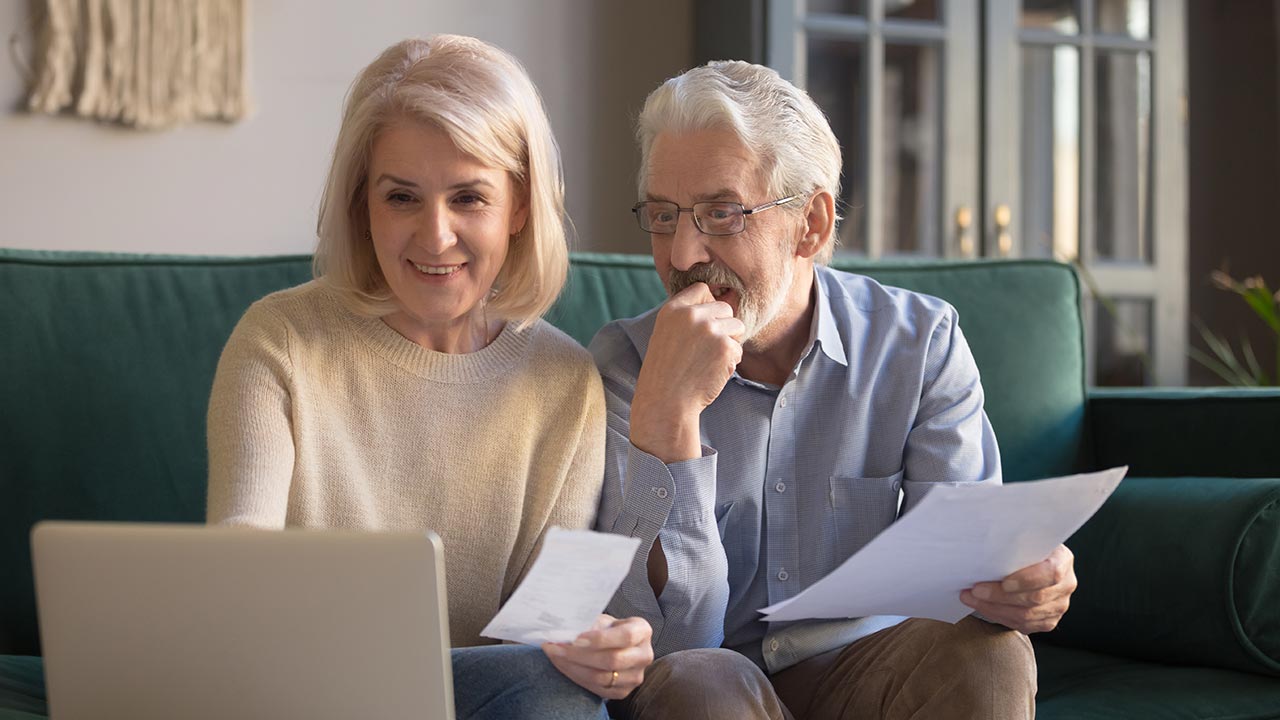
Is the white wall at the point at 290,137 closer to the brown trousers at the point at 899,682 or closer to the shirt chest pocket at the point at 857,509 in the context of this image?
the shirt chest pocket at the point at 857,509

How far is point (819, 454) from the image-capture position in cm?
150

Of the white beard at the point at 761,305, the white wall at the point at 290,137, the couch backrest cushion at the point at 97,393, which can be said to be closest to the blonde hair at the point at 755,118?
the white beard at the point at 761,305

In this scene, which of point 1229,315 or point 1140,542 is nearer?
point 1140,542

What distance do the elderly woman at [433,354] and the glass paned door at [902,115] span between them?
2.14m

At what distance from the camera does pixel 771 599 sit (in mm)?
1473

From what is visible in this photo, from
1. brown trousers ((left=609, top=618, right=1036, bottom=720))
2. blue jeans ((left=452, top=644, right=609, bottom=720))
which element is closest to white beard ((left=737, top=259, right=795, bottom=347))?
brown trousers ((left=609, top=618, right=1036, bottom=720))

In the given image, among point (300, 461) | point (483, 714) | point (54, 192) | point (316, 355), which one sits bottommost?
point (483, 714)

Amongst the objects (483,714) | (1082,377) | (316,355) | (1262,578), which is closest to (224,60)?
(316,355)

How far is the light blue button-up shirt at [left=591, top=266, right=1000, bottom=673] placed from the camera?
1.46 m

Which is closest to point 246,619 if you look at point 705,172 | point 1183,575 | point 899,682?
point 899,682

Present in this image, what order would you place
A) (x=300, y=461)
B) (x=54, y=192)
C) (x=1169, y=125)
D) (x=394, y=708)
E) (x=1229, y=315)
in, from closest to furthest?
1. (x=394, y=708)
2. (x=300, y=461)
3. (x=54, y=192)
4. (x=1169, y=125)
5. (x=1229, y=315)

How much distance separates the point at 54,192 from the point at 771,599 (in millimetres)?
2308

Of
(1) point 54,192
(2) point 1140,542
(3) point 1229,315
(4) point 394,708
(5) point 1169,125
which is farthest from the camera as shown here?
(3) point 1229,315

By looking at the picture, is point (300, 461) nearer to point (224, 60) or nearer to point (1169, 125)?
point (224, 60)
